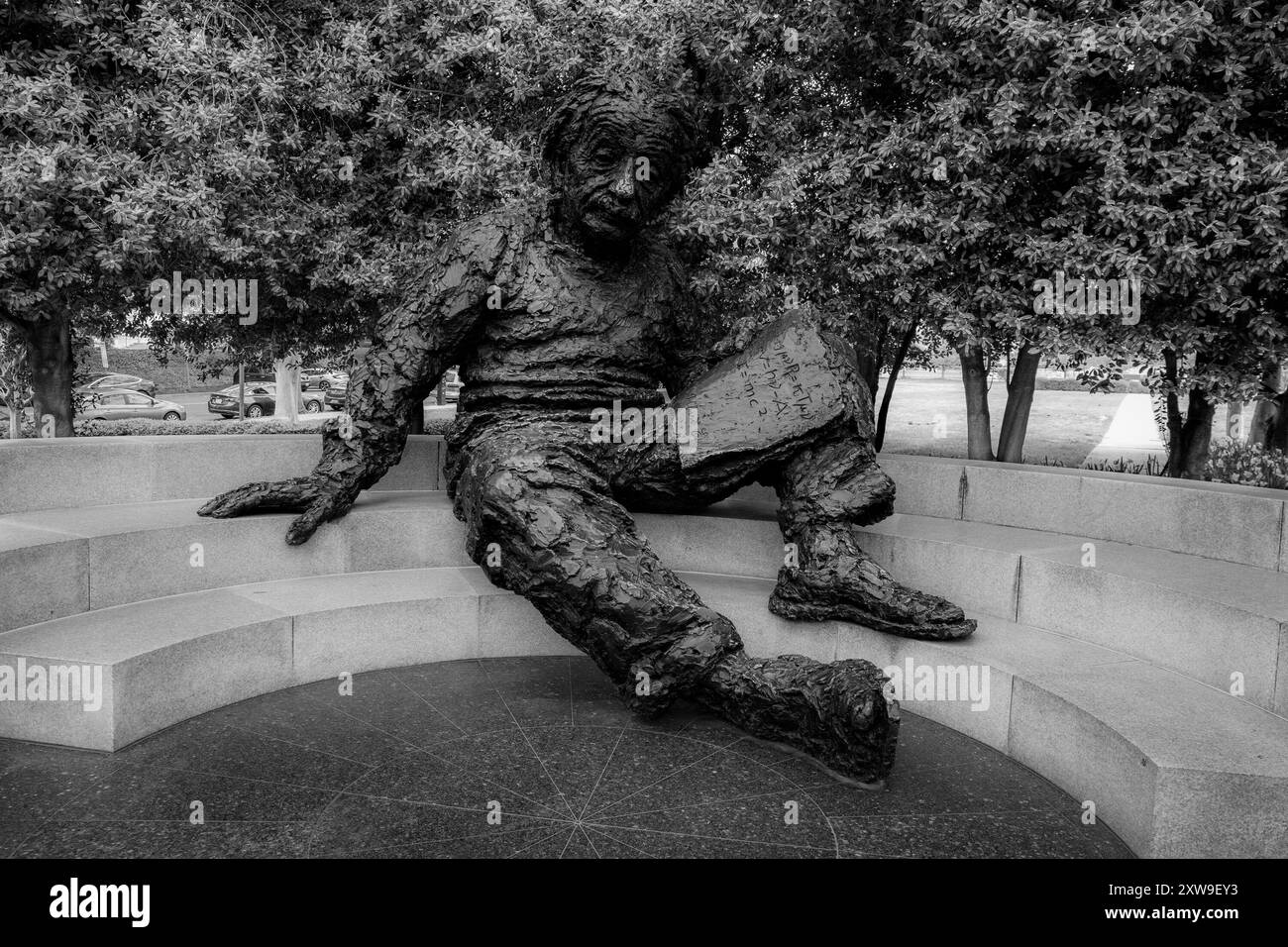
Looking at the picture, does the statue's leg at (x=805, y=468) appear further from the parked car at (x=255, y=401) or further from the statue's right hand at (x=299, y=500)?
the parked car at (x=255, y=401)

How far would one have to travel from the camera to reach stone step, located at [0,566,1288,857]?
2697 mm

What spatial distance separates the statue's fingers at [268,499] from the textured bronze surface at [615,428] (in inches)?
0.4

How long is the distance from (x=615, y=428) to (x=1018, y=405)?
647 cm

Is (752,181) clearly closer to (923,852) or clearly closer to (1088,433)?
(923,852)

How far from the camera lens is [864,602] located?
386 cm

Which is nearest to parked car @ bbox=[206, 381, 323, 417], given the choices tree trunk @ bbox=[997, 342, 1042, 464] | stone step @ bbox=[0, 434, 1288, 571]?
tree trunk @ bbox=[997, 342, 1042, 464]

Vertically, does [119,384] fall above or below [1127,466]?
above

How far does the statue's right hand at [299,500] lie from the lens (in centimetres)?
439

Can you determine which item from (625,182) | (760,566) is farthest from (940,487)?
(625,182)

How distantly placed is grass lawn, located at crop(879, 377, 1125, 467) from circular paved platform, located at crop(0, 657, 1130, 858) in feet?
39.1

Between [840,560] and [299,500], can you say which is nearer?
[840,560]

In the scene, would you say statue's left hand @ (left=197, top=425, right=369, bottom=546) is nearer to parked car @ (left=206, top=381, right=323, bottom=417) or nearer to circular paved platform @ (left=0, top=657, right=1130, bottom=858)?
circular paved platform @ (left=0, top=657, right=1130, bottom=858)

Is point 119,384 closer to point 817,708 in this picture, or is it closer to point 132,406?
point 132,406

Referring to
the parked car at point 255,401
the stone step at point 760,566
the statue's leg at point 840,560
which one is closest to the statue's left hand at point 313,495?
the stone step at point 760,566
